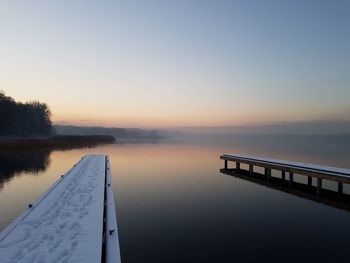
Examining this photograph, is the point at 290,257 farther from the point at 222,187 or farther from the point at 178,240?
the point at 222,187

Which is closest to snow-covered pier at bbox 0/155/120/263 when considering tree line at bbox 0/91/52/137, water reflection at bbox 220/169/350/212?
water reflection at bbox 220/169/350/212

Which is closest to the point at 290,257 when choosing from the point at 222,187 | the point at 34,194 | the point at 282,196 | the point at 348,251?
the point at 348,251

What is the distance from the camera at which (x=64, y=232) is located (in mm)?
8734

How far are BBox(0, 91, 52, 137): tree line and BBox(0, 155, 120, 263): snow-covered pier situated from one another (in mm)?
80949

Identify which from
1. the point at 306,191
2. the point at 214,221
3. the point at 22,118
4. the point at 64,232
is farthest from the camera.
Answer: the point at 22,118

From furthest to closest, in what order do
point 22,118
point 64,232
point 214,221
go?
point 22,118 < point 214,221 < point 64,232

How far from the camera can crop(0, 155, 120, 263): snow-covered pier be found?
7141 millimetres

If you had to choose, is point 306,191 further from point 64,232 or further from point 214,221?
point 64,232

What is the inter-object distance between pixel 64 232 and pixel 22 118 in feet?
331

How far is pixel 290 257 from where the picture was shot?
377 inches

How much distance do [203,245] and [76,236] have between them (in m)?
4.78

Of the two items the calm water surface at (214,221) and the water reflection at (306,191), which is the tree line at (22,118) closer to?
the calm water surface at (214,221)

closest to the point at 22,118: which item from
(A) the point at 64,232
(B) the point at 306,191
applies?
(B) the point at 306,191

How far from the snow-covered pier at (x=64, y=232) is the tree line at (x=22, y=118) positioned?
3187 inches
